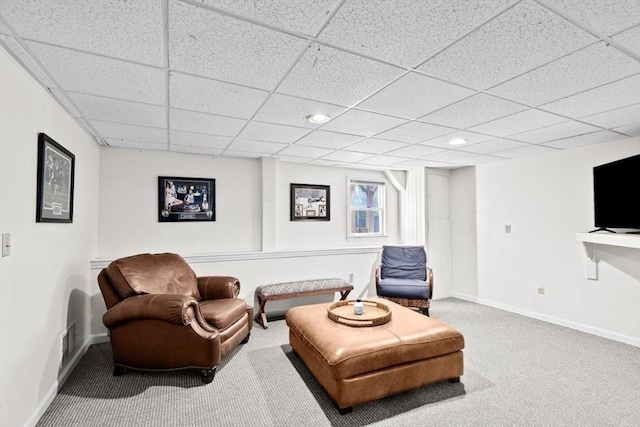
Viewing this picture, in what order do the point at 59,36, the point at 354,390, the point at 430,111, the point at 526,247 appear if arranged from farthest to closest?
the point at 526,247 → the point at 430,111 → the point at 354,390 → the point at 59,36

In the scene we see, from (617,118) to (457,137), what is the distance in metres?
1.28

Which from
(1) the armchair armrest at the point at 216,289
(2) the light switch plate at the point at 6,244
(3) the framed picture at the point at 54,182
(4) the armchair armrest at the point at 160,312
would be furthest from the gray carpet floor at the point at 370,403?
(3) the framed picture at the point at 54,182

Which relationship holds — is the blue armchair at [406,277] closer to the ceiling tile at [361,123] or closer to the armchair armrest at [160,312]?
the ceiling tile at [361,123]

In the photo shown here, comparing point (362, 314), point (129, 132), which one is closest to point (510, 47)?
point (362, 314)

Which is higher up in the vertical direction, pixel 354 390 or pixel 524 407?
pixel 354 390

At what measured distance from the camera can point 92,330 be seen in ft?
11.5

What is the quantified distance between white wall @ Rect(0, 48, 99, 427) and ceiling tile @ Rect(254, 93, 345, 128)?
1.49 meters

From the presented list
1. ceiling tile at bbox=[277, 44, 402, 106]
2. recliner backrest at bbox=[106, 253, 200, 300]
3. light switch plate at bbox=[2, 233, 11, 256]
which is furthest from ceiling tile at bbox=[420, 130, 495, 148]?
light switch plate at bbox=[2, 233, 11, 256]

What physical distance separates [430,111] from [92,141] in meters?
3.52

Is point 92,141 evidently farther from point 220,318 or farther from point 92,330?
point 220,318

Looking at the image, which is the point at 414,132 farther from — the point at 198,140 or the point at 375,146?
the point at 198,140

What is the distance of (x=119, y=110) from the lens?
2.54 metres

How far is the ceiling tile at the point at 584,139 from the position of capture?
3.22 meters

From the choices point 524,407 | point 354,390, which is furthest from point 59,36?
point 524,407
